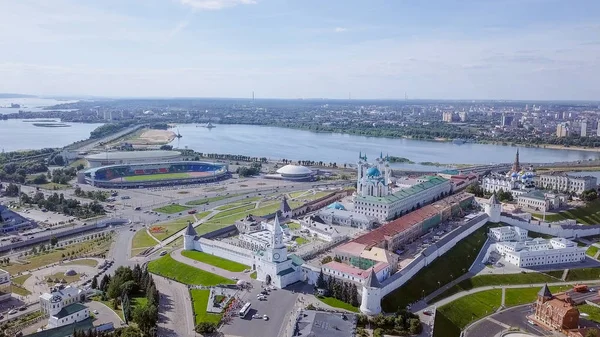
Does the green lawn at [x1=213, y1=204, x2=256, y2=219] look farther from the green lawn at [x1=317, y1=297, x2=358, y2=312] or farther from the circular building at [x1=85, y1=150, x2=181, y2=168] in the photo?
the circular building at [x1=85, y1=150, x2=181, y2=168]

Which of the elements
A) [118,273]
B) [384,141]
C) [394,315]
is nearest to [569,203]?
[394,315]

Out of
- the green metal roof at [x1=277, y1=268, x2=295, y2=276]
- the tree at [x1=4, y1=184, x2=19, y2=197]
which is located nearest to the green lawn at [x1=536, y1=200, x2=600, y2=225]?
the green metal roof at [x1=277, y1=268, x2=295, y2=276]

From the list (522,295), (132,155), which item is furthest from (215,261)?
(132,155)

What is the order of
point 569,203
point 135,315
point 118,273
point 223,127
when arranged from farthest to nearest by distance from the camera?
point 223,127
point 569,203
point 118,273
point 135,315

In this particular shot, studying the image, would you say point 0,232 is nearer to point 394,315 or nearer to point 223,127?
point 394,315

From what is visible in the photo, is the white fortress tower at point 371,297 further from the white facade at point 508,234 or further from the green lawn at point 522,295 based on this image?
the white facade at point 508,234

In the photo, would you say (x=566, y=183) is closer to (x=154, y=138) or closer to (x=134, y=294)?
(x=134, y=294)

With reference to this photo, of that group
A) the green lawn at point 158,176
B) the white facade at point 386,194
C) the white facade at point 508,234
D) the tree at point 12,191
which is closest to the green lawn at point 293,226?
the white facade at point 386,194
